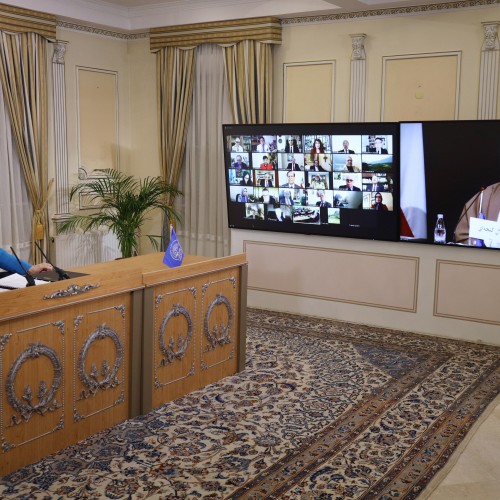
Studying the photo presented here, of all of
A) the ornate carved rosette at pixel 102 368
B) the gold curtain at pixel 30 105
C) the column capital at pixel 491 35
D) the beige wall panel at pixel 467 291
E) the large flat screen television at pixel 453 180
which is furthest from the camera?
the gold curtain at pixel 30 105

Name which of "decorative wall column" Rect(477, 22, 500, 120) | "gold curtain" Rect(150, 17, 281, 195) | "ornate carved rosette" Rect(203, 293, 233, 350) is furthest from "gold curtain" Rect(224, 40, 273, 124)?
"ornate carved rosette" Rect(203, 293, 233, 350)

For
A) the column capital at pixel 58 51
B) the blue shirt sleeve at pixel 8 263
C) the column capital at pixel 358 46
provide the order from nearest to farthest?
1. the blue shirt sleeve at pixel 8 263
2. the column capital at pixel 358 46
3. the column capital at pixel 58 51

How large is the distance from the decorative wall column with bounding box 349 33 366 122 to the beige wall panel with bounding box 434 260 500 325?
183 centimetres

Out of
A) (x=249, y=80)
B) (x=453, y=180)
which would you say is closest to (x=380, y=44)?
(x=249, y=80)

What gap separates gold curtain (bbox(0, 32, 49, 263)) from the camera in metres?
7.46

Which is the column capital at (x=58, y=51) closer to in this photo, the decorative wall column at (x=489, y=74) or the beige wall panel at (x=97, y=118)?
the beige wall panel at (x=97, y=118)

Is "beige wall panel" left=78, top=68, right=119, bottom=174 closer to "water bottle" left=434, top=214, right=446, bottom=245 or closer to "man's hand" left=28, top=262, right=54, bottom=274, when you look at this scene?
"man's hand" left=28, top=262, right=54, bottom=274

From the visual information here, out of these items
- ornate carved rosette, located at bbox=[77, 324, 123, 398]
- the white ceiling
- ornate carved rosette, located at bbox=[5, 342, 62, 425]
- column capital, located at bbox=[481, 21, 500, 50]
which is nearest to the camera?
ornate carved rosette, located at bbox=[5, 342, 62, 425]

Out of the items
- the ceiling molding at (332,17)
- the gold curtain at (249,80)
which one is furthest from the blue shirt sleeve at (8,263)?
the ceiling molding at (332,17)

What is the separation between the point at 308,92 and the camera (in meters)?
7.77

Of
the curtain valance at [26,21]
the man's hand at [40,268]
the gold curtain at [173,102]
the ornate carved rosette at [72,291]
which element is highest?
the curtain valance at [26,21]

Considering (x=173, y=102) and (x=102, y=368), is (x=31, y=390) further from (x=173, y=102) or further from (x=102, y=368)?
(x=173, y=102)

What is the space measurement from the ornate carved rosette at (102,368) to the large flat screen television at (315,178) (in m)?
3.25

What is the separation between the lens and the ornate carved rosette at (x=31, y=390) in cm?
376
